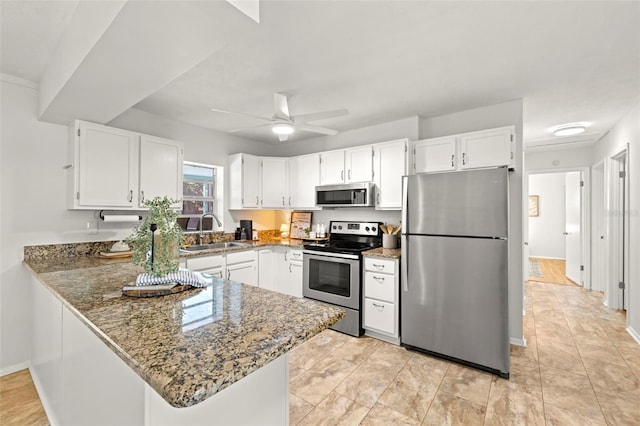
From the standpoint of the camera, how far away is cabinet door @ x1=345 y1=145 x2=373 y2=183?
358 cm

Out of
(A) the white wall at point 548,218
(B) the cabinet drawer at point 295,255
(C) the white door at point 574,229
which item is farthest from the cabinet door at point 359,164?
(A) the white wall at point 548,218

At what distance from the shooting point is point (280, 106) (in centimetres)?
232

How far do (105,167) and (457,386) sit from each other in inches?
138

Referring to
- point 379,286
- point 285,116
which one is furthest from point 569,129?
point 285,116

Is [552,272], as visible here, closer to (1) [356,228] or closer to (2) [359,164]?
(1) [356,228]

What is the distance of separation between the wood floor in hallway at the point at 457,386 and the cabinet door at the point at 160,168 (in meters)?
1.83

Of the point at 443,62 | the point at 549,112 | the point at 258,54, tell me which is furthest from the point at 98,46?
the point at 549,112

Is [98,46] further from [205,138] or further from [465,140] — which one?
[465,140]

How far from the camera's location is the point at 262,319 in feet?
3.52

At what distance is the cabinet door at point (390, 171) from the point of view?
3.35 metres

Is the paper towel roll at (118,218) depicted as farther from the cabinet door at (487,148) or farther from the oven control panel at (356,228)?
the cabinet door at (487,148)

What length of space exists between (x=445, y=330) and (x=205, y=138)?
3562 millimetres

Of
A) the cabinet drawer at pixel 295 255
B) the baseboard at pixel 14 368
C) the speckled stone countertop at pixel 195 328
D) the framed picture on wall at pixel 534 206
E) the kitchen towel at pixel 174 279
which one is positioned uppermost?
the framed picture on wall at pixel 534 206

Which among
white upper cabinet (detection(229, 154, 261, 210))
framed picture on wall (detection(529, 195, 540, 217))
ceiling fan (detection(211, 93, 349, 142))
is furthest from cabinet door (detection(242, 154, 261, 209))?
framed picture on wall (detection(529, 195, 540, 217))
